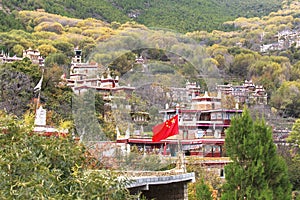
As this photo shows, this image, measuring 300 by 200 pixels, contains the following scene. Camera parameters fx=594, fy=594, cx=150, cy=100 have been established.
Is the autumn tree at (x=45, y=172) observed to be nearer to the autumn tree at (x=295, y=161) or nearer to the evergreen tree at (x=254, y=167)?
the evergreen tree at (x=254, y=167)

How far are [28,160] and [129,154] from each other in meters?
6.41

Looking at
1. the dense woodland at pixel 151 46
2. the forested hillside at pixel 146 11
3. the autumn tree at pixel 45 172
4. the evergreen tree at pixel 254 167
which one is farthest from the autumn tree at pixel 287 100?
the autumn tree at pixel 45 172

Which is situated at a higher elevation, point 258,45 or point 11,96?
point 258,45

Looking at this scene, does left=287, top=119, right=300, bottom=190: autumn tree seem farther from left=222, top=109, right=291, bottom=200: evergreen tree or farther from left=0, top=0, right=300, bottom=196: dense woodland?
left=222, top=109, right=291, bottom=200: evergreen tree

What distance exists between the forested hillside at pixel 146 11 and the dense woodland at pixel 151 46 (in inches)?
4.6

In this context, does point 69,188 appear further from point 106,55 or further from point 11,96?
point 11,96

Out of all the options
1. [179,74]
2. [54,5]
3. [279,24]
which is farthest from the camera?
[279,24]

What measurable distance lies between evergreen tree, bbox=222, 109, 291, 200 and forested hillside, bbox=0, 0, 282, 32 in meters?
48.8

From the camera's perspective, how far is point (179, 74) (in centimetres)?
1115

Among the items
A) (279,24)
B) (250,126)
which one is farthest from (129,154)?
(279,24)

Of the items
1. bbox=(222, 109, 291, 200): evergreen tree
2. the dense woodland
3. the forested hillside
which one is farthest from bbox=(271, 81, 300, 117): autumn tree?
bbox=(222, 109, 291, 200): evergreen tree

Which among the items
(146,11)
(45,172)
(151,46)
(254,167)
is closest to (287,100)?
(151,46)

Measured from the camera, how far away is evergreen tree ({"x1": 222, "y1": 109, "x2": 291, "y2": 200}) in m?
8.02

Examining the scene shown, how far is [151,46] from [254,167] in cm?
290
